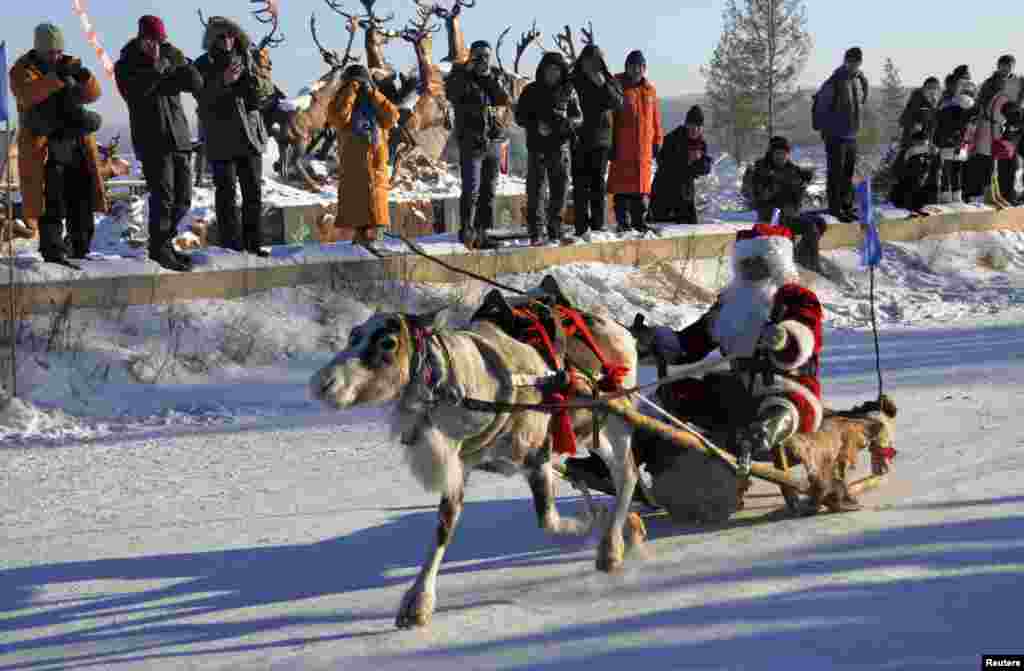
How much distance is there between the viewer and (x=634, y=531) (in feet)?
19.5

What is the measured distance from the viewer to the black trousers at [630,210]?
14180mm

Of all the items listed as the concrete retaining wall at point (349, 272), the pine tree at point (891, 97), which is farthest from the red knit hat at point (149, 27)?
the pine tree at point (891, 97)

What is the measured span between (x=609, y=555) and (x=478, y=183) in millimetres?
7558

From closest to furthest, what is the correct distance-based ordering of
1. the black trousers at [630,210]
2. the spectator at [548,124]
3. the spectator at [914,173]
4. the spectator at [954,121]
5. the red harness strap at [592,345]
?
the red harness strap at [592,345]
the spectator at [548,124]
the black trousers at [630,210]
the spectator at [914,173]
the spectator at [954,121]

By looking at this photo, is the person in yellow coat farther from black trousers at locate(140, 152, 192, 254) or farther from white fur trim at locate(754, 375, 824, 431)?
white fur trim at locate(754, 375, 824, 431)

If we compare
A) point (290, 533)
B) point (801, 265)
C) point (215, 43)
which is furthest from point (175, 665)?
point (801, 265)

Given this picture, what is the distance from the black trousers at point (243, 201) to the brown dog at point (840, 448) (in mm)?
6134

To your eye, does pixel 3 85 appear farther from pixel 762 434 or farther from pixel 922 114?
pixel 922 114

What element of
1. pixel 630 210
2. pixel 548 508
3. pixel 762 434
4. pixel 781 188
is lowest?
pixel 548 508

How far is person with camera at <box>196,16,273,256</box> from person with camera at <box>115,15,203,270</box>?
1.20ft

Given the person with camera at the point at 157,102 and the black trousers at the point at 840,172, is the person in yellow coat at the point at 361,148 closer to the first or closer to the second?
the person with camera at the point at 157,102

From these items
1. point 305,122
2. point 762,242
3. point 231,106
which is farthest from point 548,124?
point 305,122

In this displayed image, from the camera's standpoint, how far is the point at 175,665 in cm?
470

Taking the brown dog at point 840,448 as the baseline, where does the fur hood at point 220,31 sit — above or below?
above
